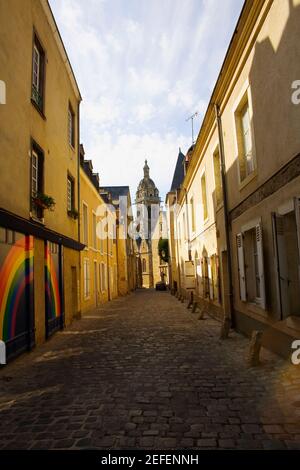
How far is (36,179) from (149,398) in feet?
21.8

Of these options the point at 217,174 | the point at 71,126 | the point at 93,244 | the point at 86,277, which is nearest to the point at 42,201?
the point at 217,174

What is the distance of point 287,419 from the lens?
146 inches

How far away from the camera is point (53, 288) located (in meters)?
10.1

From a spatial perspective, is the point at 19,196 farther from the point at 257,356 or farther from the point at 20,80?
the point at 257,356

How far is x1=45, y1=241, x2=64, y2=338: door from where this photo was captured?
936 centimetres

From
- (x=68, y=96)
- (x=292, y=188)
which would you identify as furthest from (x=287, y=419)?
(x=68, y=96)

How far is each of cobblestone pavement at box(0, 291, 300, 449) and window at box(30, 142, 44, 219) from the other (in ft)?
11.2

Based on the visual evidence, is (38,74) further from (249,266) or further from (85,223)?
(85,223)

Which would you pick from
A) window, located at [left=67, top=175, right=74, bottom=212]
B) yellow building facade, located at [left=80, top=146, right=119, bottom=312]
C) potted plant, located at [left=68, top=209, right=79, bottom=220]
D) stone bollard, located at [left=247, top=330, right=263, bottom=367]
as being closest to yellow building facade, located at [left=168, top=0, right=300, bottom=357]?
stone bollard, located at [left=247, top=330, right=263, bottom=367]

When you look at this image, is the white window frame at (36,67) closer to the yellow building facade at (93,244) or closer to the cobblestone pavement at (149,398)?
the yellow building facade at (93,244)

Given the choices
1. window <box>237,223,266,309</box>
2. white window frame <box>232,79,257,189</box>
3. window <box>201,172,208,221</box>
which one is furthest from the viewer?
window <box>201,172,208,221</box>

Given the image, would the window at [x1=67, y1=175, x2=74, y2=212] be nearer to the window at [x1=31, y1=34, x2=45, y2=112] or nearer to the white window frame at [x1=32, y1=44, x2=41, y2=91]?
the window at [x1=31, y1=34, x2=45, y2=112]

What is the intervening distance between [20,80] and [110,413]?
23.2 feet

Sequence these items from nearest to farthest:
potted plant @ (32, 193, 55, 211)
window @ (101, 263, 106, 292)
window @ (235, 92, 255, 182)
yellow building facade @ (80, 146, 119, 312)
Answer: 1. window @ (235, 92, 255, 182)
2. potted plant @ (32, 193, 55, 211)
3. yellow building facade @ (80, 146, 119, 312)
4. window @ (101, 263, 106, 292)
